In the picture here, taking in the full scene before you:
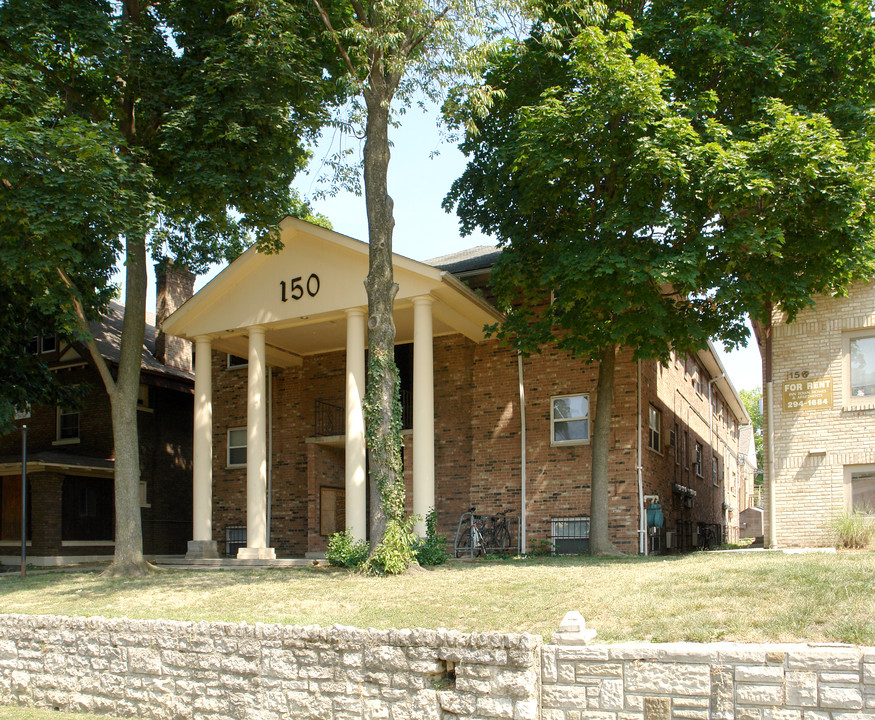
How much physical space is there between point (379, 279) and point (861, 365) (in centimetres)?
1033

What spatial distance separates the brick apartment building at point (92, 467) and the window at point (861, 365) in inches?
784

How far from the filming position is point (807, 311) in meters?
17.8

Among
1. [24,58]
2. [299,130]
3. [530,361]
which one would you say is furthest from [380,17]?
[530,361]

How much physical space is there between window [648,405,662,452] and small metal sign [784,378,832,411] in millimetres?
3798

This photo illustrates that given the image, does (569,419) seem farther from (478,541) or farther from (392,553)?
(392,553)

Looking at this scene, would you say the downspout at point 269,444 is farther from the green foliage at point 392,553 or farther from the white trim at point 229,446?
the green foliage at point 392,553

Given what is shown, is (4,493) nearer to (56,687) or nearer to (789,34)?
(56,687)

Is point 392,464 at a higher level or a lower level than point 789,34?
lower

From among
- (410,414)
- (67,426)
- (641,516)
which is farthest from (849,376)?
(67,426)

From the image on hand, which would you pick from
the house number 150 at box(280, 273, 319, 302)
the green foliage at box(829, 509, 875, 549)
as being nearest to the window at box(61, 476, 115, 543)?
the house number 150 at box(280, 273, 319, 302)

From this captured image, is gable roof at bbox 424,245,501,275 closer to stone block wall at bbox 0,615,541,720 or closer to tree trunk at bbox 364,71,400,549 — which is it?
tree trunk at bbox 364,71,400,549

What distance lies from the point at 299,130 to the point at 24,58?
5.62 meters

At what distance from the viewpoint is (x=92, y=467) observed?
82.6 ft

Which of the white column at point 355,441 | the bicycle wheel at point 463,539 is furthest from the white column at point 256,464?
the bicycle wheel at point 463,539
